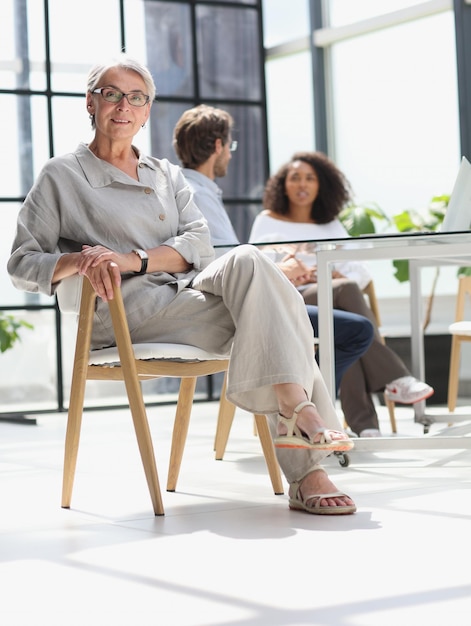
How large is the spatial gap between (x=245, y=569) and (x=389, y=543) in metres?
0.34

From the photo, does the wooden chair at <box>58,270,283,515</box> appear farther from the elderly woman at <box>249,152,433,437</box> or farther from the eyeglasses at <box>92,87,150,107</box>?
the elderly woman at <box>249,152,433,437</box>

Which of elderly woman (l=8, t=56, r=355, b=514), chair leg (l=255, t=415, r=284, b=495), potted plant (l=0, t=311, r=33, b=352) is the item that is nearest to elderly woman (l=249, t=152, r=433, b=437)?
chair leg (l=255, t=415, r=284, b=495)

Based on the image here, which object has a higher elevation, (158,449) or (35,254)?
(35,254)

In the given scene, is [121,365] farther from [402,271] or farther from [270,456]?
[402,271]

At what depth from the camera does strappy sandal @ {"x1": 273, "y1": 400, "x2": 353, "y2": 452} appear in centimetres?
222

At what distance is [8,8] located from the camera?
225 inches

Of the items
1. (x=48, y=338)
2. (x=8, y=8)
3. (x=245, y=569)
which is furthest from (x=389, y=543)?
(x=8, y=8)

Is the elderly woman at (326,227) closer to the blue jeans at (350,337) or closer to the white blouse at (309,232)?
the white blouse at (309,232)

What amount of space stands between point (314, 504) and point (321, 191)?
6.88ft

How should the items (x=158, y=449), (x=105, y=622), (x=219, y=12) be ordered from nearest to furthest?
(x=105, y=622) < (x=158, y=449) < (x=219, y=12)

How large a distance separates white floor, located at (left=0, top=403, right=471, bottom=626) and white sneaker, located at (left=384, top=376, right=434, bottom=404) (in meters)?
0.37

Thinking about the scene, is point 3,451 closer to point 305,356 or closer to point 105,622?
point 305,356

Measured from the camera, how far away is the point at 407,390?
146 inches

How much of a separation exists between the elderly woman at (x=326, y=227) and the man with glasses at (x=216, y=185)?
0.60ft
